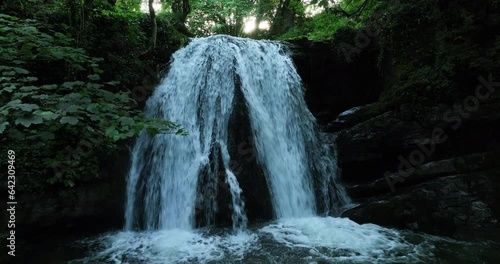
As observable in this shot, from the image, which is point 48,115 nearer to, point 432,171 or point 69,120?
point 69,120

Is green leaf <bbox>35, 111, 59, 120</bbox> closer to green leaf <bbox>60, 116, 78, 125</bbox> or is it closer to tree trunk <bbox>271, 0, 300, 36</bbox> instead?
green leaf <bbox>60, 116, 78, 125</bbox>

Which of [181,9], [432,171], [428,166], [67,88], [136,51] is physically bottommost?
[432,171]

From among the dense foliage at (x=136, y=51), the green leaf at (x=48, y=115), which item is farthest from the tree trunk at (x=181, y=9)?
the green leaf at (x=48, y=115)

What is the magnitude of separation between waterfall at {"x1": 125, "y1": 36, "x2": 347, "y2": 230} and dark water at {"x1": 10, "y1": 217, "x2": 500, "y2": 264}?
735mm

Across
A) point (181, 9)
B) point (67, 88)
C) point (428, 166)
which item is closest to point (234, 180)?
point (67, 88)

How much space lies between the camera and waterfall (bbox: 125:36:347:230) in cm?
632

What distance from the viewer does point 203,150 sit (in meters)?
6.96

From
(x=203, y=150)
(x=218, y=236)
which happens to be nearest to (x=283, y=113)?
(x=203, y=150)

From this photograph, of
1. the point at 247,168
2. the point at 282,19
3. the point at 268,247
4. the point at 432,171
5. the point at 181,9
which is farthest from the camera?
the point at 282,19

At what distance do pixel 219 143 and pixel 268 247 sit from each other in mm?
2731

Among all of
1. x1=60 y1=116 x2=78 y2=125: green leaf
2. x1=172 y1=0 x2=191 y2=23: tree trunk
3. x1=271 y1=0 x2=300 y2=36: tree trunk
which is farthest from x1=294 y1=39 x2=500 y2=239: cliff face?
x1=271 y1=0 x2=300 y2=36: tree trunk

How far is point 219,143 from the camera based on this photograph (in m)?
6.84

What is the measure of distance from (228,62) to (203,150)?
8.95ft

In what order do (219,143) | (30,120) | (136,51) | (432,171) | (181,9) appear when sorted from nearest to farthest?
(30,120) → (432,171) → (219,143) → (136,51) → (181,9)
